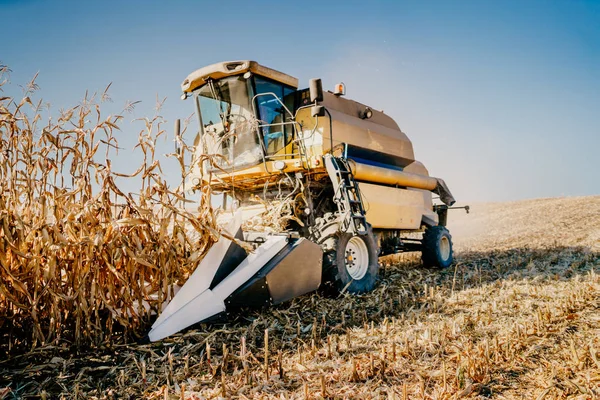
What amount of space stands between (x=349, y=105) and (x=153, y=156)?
373 cm

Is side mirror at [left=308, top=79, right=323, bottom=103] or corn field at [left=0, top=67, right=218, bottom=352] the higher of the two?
side mirror at [left=308, top=79, right=323, bottom=103]

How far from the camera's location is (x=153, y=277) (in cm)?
284

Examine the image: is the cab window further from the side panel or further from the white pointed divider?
the white pointed divider

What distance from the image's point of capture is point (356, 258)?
461 cm

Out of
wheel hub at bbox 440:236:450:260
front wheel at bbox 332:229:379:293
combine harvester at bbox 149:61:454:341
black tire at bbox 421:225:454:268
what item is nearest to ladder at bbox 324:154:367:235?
combine harvester at bbox 149:61:454:341

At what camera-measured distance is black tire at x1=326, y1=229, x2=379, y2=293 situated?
3.98 m

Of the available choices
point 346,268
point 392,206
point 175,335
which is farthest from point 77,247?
point 392,206

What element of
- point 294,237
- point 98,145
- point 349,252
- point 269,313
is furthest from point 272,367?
point 349,252

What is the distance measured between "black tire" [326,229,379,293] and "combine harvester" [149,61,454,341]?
1 centimetres

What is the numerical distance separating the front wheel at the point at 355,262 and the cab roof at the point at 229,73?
2.22 m

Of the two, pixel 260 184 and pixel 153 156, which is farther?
pixel 260 184

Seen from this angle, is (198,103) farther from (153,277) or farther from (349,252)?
(153,277)

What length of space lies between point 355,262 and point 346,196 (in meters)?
0.80

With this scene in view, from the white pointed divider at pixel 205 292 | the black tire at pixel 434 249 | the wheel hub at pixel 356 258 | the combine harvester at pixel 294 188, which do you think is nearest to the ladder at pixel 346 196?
the combine harvester at pixel 294 188
